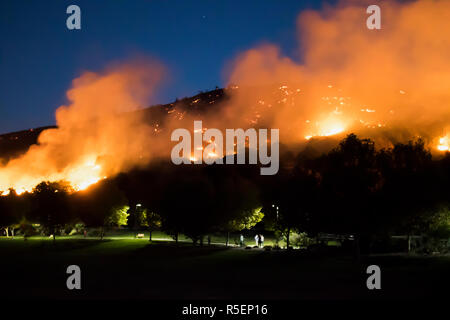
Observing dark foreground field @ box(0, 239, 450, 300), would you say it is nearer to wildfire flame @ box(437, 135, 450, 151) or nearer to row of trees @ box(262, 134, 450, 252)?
row of trees @ box(262, 134, 450, 252)

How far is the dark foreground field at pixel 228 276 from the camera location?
76.1 feet

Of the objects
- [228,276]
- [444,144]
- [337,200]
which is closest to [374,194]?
[337,200]

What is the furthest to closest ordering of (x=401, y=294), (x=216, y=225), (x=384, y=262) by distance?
(x=216, y=225), (x=384, y=262), (x=401, y=294)

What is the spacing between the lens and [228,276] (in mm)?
30219

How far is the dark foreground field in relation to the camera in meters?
23.2

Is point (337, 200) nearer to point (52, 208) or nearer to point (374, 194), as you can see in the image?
point (374, 194)

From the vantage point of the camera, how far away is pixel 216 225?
Answer: 53969 millimetres

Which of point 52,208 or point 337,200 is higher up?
point 337,200

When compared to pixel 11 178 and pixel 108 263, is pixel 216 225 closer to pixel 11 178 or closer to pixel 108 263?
pixel 108 263

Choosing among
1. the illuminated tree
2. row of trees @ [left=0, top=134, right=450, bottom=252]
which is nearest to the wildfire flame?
row of trees @ [left=0, top=134, right=450, bottom=252]

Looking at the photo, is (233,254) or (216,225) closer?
(233,254)

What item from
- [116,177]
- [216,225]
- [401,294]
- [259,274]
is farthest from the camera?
[116,177]
